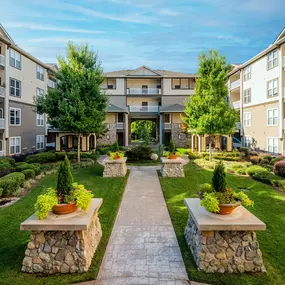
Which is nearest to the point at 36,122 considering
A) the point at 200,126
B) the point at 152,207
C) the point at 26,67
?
the point at 26,67

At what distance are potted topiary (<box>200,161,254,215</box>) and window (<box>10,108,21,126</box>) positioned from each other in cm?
2003

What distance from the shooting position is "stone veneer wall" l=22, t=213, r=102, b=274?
4.07m

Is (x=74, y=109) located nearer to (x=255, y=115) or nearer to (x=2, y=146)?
(x=2, y=146)

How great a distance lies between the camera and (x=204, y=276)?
3922mm

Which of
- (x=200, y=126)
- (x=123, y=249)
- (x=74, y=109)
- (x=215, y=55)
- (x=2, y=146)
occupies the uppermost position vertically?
(x=215, y=55)

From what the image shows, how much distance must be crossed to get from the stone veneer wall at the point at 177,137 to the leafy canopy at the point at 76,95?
15.2 meters

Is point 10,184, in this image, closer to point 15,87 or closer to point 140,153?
point 140,153

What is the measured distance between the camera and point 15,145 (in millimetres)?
20016

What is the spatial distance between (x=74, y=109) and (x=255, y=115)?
58.9 feet

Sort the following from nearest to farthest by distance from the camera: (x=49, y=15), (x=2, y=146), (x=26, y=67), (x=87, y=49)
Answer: (x=49, y=15) < (x=87, y=49) < (x=2, y=146) < (x=26, y=67)

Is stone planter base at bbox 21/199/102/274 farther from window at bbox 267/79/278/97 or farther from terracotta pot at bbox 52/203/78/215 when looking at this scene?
window at bbox 267/79/278/97

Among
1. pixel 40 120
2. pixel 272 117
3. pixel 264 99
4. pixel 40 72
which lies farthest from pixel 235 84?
pixel 40 120

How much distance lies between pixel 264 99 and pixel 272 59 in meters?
3.53

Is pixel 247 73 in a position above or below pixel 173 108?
above
